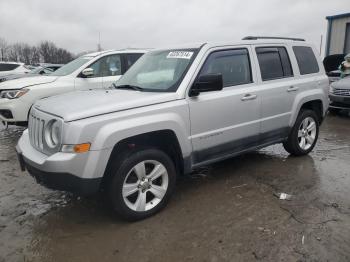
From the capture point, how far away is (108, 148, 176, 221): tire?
3.24m

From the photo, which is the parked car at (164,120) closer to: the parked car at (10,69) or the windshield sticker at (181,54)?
the windshield sticker at (181,54)

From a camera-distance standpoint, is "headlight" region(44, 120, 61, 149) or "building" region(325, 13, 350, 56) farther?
"building" region(325, 13, 350, 56)

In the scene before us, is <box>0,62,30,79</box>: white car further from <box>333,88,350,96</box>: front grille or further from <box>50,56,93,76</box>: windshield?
<box>333,88,350,96</box>: front grille

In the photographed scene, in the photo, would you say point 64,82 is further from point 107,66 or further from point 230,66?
point 230,66

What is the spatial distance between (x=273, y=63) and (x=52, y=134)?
3191 millimetres

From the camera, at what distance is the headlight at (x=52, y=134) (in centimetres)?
313

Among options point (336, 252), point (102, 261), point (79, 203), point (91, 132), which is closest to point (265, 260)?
point (336, 252)

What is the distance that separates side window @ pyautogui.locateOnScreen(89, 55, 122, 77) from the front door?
4029 mm

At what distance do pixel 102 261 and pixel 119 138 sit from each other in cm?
110

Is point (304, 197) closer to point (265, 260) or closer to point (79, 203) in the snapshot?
point (265, 260)

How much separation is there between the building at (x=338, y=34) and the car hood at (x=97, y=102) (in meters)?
16.1

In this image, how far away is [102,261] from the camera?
2854mm

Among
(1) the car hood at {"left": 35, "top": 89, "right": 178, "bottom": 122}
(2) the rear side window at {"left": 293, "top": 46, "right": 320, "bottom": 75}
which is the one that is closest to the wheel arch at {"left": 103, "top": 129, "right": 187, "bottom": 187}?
(1) the car hood at {"left": 35, "top": 89, "right": 178, "bottom": 122}

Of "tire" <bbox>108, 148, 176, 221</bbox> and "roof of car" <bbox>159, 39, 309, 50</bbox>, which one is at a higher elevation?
"roof of car" <bbox>159, 39, 309, 50</bbox>
